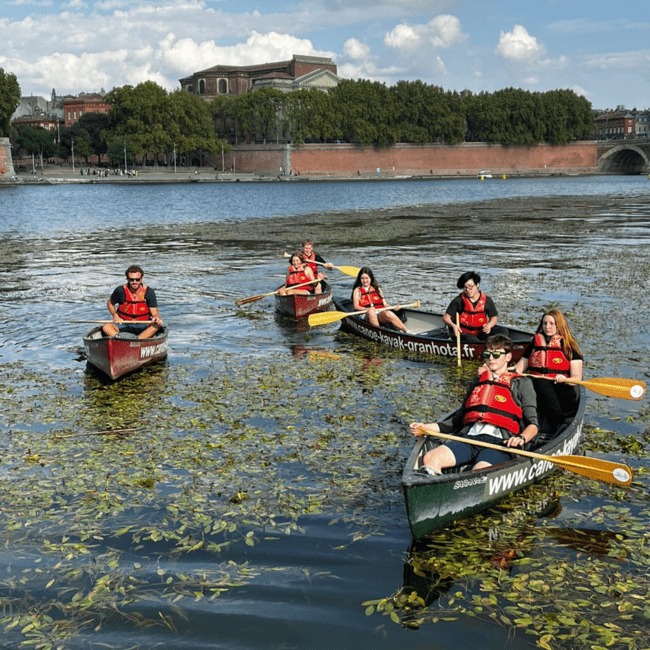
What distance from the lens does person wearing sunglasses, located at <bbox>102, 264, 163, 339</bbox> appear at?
45.4ft

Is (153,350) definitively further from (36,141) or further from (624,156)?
(624,156)

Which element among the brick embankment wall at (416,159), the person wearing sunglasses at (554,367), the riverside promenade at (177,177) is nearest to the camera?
the person wearing sunglasses at (554,367)

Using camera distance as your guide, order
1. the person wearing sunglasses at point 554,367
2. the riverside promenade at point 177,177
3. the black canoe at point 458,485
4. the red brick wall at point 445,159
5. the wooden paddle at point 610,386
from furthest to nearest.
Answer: the red brick wall at point 445,159 → the riverside promenade at point 177,177 → the person wearing sunglasses at point 554,367 → the wooden paddle at point 610,386 → the black canoe at point 458,485

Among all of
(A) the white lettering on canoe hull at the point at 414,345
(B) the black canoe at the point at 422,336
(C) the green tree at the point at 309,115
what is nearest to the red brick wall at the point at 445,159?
(C) the green tree at the point at 309,115

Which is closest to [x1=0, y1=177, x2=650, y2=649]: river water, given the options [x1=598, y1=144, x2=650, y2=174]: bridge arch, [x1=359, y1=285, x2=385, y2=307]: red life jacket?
[x1=359, y1=285, x2=385, y2=307]: red life jacket

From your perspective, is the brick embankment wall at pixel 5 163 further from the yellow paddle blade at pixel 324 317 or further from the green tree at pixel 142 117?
the yellow paddle blade at pixel 324 317

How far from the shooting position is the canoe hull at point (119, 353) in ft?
41.9

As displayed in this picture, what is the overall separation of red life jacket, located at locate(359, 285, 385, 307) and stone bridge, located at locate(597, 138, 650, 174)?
125 meters

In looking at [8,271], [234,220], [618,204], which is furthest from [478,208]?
[8,271]

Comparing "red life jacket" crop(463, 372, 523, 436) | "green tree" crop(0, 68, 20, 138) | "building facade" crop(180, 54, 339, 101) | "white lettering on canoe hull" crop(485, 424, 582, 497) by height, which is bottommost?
"white lettering on canoe hull" crop(485, 424, 582, 497)

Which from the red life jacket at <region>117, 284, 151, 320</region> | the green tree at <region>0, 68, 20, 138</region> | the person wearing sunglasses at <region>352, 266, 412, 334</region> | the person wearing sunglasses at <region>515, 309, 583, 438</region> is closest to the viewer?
the person wearing sunglasses at <region>515, 309, 583, 438</region>

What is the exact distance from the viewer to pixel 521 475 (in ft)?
26.5

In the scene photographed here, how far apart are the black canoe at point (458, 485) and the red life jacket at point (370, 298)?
754cm

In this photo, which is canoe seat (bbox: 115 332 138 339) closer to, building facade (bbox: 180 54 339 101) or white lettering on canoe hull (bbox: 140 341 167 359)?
white lettering on canoe hull (bbox: 140 341 167 359)
